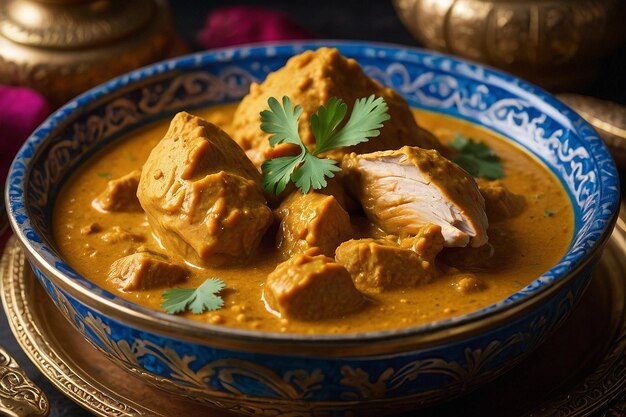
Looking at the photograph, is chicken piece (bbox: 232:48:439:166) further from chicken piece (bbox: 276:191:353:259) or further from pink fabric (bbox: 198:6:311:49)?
pink fabric (bbox: 198:6:311:49)

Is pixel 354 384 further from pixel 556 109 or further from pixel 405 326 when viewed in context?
pixel 556 109

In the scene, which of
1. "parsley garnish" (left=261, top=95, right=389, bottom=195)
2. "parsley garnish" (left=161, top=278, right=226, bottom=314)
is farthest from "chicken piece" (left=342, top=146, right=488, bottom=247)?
"parsley garnish" (left=161, top=278, right=226, bottom=314)

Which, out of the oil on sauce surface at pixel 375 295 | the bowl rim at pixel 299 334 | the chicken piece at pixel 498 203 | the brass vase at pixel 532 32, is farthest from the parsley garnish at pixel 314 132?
the brass vase at pixel 532 32

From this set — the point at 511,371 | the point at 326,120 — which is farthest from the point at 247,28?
the point at 511,371

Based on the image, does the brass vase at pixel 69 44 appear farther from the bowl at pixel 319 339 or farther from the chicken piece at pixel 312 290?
the chicken piece at pixel 312 290

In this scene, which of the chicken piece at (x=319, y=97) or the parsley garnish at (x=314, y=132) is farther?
the chicken piece at (x=319, y=97)

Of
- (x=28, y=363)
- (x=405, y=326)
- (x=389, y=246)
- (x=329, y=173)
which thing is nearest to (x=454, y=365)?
(x=405, y=326)

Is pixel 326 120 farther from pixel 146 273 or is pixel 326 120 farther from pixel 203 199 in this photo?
pixel 146 273
